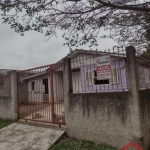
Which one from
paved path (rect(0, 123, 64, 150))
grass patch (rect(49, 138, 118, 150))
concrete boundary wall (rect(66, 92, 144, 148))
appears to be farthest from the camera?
paved path (rect(0, 123, 64, 150))

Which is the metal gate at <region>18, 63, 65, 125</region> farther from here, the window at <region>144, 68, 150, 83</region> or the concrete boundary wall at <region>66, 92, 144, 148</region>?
the window at <region>144, 68, 150, 83</region>

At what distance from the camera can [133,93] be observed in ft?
14.4

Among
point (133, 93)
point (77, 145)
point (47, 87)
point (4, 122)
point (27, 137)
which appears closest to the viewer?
point (133, 93)

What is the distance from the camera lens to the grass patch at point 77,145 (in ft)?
16.0

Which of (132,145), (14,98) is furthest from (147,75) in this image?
(14,98)

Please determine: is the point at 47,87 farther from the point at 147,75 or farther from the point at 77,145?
the point at 147,75

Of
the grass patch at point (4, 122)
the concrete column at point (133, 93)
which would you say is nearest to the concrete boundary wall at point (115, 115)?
the concrete column at point (133, 93)

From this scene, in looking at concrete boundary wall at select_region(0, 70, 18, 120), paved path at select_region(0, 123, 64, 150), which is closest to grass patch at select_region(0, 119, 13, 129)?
concrete boundary wall at select_region(0, 70, 18, 120)

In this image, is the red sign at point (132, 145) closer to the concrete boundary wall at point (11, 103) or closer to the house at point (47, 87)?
the house at point (47, 87)

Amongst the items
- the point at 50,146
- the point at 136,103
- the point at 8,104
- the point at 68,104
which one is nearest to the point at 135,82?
the point at 136,103

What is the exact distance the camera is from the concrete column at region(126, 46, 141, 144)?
14.2ft

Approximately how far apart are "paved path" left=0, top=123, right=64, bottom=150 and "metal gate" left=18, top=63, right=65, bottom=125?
48 cm

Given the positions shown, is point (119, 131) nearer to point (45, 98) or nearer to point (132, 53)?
point (132, 53)

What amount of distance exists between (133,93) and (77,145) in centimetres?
217
